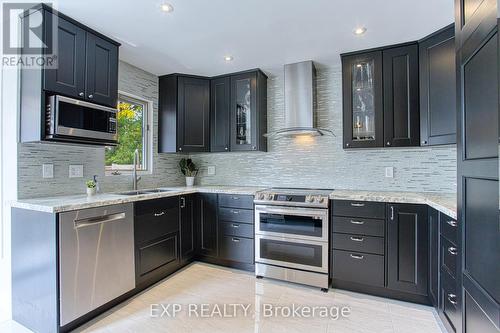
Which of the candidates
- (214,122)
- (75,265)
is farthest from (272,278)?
(214,122)

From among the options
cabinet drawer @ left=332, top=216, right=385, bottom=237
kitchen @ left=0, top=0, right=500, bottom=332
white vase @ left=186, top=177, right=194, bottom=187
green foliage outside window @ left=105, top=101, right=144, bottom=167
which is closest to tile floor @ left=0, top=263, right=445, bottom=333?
kitchen @ left=0, top=0, right=500, bottom=332

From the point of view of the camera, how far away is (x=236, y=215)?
9.56 ft

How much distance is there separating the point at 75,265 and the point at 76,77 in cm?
152

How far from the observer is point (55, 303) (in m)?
1.72

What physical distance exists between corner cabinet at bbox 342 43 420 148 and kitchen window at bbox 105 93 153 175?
97.5 inches

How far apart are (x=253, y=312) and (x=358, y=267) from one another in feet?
3.52

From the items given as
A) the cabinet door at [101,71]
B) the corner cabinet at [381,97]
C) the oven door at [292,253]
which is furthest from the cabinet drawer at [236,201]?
the cabinet door at [101,71]

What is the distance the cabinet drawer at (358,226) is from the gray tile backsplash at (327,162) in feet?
2.27

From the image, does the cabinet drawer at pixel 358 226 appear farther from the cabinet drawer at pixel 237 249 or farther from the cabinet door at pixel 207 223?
the cabinet door at pixel 207 223

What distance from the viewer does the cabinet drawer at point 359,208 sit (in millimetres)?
2309

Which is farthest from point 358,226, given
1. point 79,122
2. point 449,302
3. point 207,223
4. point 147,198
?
point 79,122

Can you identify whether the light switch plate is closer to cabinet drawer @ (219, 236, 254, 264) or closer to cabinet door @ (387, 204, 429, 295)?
cabinet drawer @ (219, 236, 254, 264)

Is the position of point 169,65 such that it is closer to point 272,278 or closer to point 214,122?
point 214,122

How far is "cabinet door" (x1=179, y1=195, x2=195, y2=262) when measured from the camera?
291 cm
